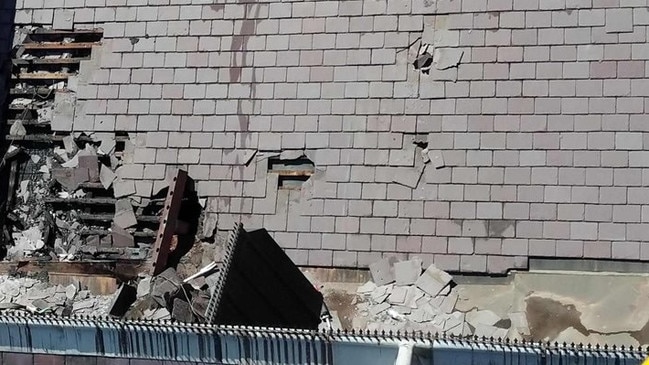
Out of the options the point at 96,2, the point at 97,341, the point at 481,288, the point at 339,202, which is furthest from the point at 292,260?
the point at 96,2

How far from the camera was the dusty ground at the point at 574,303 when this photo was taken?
31.2 feet

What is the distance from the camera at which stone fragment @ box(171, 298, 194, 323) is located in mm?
9991

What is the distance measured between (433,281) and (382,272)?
65cm

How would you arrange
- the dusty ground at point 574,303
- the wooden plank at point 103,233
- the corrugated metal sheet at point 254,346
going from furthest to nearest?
1. the wooden plank at point 103,233
2. the dusty ground at point 574,303
3. the corrugated metal sheet at point 254,346

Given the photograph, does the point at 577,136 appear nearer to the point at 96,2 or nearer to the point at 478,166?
the point at 478,166

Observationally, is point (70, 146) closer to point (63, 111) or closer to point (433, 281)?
point (63, 111)

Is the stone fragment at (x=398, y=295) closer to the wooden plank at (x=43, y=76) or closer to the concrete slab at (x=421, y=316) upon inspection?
the concrete slab at (x=421, y=316)

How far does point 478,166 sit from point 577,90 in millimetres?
1519

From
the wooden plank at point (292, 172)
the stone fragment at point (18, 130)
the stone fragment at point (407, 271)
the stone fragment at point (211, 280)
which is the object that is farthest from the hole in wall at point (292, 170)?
the stone fragment at point (18, 130)

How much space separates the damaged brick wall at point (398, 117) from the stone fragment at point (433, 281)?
14 centimetres

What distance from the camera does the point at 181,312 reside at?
10.0m

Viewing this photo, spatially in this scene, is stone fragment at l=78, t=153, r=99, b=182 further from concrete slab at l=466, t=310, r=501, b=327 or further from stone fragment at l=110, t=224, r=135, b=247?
concrete slab at l=466, t=310, r=501, b=327

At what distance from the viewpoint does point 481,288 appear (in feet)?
32.7

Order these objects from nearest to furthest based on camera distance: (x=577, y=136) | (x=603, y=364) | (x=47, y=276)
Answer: (x=603, y=364), (x=577, y=136), (x=47, y=276)
